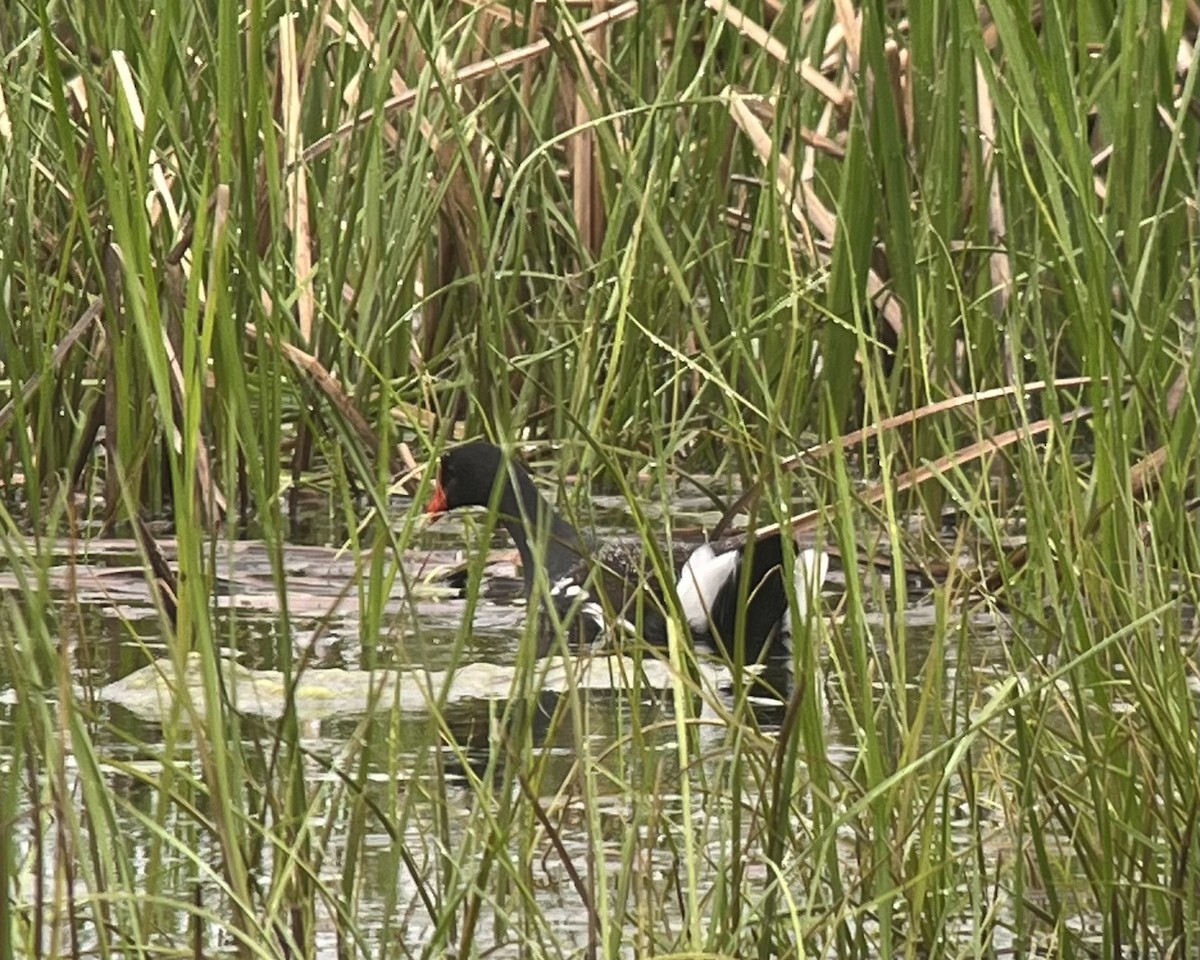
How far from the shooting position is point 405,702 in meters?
3.81

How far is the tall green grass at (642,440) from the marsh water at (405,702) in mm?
22

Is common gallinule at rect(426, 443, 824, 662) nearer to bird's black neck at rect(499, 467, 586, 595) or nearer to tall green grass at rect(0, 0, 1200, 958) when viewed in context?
bird's black neck at rect(499, 467, 586, 595)

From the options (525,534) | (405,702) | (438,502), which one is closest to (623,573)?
(525,534)

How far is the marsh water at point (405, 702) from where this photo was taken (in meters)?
2.40

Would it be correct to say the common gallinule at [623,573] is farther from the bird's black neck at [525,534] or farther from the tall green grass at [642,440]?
the tall green grass at [642,440]

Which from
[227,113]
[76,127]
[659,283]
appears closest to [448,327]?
[659,283]

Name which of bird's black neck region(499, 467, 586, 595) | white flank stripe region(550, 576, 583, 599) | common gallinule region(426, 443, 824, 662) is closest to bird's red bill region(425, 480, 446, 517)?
common gallinule region(426, 443, 824, 662)

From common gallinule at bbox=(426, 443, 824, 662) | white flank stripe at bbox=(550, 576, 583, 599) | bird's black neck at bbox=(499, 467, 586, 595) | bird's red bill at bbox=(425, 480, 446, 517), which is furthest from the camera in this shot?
bird's red bill at bbox=(425, 480, 446, 517)

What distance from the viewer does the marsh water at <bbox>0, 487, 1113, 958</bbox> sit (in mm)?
2396

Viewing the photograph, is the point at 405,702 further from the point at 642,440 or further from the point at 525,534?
the point at 642,440

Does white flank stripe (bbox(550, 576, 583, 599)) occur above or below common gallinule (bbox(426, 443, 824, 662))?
below

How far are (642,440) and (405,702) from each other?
5.82 feet

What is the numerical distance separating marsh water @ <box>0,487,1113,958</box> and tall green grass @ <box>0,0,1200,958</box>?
2cm

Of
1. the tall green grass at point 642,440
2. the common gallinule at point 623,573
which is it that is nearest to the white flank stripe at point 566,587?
the common gallinule at point 623,573
